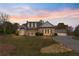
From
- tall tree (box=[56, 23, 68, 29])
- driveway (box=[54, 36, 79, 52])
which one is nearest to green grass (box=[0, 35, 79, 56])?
driveway (box=[54, 36, 79, 52])

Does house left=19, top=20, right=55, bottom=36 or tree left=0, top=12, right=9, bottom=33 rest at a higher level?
tree left=0, top=12, right=9, bottom=33

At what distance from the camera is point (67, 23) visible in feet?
4.02

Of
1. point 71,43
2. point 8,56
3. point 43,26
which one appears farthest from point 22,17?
point 71,43

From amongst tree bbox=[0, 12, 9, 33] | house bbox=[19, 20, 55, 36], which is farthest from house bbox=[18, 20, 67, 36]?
tree bbox=[0, 12, 9, 33]

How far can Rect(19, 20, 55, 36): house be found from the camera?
48.2 inches

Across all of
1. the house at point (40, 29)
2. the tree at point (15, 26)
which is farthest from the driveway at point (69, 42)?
the tree at point (15, 26)

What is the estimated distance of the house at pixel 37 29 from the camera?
123cm

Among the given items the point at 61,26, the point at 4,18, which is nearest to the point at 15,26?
the point at 4,18

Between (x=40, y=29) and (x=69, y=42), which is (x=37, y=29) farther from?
(x=69, y=42)

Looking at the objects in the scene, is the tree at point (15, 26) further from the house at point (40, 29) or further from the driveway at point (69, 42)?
the driveway at point (69, 42)

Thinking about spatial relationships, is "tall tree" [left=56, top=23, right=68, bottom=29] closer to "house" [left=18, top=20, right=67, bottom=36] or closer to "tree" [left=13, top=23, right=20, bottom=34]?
"house" [left=18, top=20, right=67, bottom=36]

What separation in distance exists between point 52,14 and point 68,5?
147 millimetres

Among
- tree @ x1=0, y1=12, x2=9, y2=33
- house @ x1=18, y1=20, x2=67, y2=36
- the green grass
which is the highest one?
tree @ x1=0, y1=12, x2=9, y2=33

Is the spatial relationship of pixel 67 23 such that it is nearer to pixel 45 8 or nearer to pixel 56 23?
pixel 56 23
